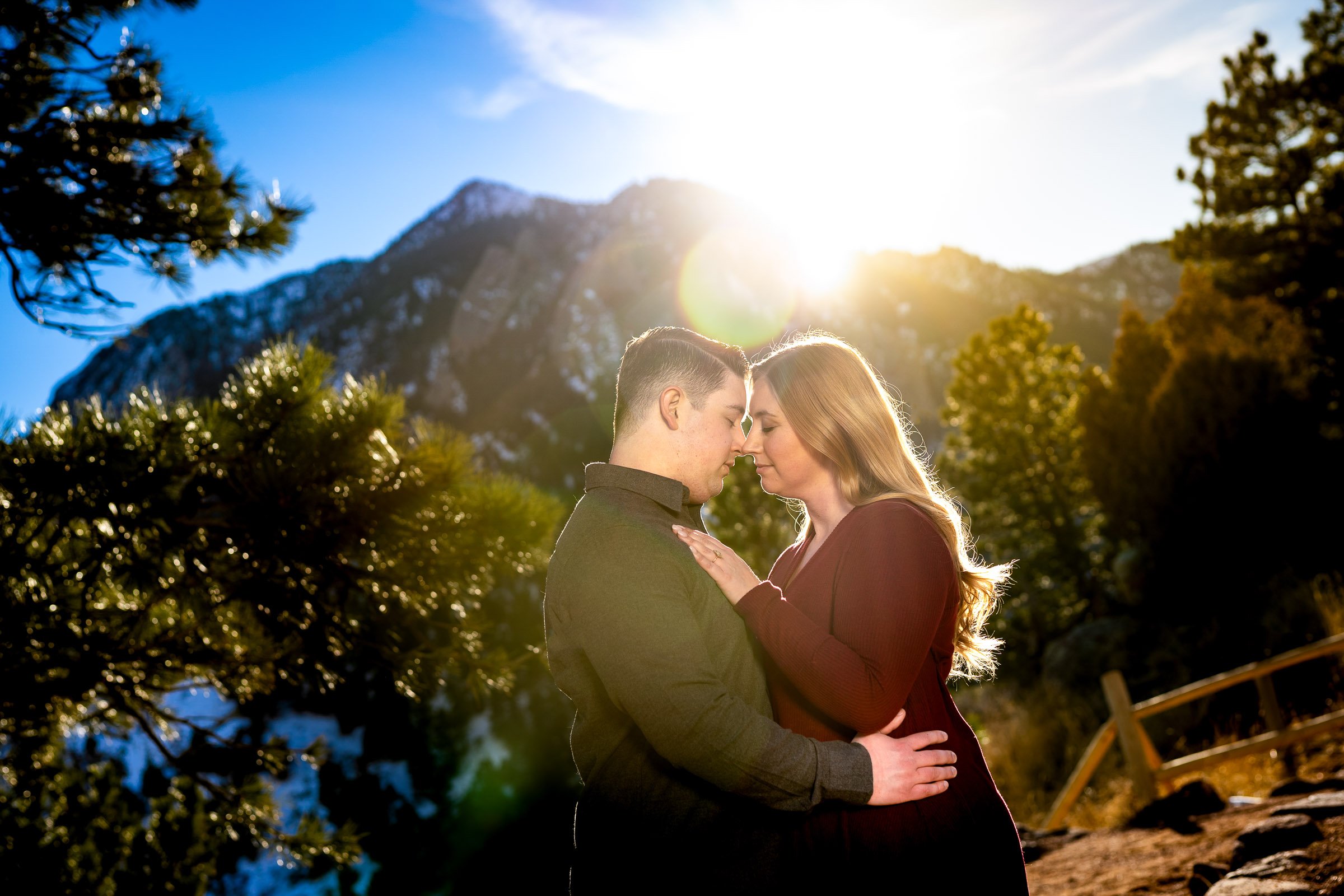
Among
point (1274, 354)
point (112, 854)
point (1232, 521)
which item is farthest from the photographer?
point (1274, 354)

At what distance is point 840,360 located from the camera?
102 inches

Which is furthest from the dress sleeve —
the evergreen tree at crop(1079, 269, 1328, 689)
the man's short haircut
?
the evergreen tree at crop(1079, 269, 1328, 689)

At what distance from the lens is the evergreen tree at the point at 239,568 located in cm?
295

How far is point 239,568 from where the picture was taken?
332 centimetres

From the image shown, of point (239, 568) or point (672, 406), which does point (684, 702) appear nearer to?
point (672, 406)

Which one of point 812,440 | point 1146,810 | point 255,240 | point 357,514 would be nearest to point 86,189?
point 255,240

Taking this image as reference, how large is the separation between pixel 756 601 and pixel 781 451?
73cm

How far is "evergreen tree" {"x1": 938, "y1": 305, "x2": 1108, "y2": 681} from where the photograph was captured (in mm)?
19734

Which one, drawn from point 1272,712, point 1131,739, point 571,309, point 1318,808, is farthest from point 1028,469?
point 571,309

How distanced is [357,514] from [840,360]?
2.26 m

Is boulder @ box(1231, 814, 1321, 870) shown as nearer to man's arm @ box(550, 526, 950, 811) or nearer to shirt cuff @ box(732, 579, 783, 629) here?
man's arm @ box(550, 526, 950, 811)

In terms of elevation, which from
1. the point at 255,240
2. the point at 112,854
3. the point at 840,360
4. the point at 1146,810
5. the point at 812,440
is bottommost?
the point at 1146,810

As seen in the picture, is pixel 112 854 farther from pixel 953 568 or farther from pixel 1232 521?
pixel 1232 521

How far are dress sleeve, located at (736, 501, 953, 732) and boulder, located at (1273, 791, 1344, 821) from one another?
321 centimetres
